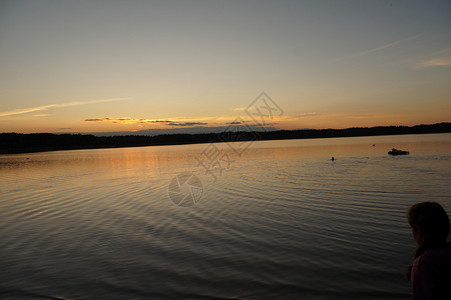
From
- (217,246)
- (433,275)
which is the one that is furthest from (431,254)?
(217,246)

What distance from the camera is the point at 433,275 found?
209 centimetres

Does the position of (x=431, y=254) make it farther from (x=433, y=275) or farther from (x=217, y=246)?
(x=217, y=246)

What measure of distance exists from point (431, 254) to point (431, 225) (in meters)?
0.21

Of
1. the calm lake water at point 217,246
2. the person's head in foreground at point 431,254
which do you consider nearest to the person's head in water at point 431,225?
the person's head in foreground at point 431,254

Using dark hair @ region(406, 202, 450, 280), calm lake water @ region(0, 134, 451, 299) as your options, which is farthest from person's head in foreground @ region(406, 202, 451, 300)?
calm lake water @ region(0, 134, 451, 299)

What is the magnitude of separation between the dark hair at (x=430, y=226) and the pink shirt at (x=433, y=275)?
69 millimetres

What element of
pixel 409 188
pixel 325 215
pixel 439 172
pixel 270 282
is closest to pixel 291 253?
pixel 270 282

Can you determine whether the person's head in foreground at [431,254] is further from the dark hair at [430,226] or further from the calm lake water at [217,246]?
the calm lake water at [217,246]

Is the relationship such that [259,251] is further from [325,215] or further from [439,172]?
[439,172]

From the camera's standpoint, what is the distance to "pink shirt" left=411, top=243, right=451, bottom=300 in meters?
2.06

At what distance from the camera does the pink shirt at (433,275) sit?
6.77 feet

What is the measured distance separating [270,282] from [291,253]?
152cm

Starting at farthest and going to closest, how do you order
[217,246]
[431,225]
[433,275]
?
[217,246]
[431,225]
[433,275]

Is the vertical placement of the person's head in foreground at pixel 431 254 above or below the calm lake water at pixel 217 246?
above
